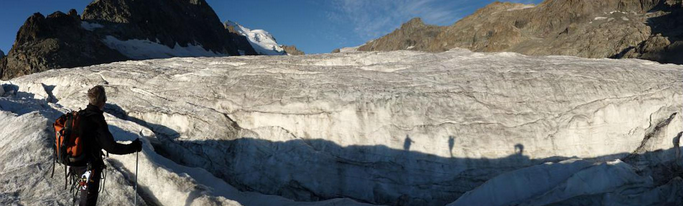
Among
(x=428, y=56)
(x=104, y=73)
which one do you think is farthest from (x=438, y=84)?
(x=104, y=73)

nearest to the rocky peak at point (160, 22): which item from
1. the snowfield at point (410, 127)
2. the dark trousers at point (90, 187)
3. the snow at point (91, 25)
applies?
the snow at point (91, 25)

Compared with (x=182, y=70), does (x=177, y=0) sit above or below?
above

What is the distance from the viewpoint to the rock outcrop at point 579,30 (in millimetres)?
86537

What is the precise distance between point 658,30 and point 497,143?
11400 centimetres

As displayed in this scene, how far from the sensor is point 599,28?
10562 centimetres

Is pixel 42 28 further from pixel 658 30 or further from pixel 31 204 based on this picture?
pixel 658 30

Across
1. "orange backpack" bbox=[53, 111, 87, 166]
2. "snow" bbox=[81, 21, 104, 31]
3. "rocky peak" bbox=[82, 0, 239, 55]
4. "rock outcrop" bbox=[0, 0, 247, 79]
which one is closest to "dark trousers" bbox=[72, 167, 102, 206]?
"orange backpack" bbox=[53, 111, 87, 166]

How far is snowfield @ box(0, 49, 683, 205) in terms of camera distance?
9797mm

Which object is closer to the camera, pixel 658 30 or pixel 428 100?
pixel 428 100

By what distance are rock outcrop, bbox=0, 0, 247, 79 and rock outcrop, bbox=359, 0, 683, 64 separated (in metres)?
91.4

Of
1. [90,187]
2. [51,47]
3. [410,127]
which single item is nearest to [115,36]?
[51,47]

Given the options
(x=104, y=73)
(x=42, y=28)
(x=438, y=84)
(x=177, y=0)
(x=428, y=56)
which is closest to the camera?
(x=438, y=84)

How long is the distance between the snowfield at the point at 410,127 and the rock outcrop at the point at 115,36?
61.7 metres

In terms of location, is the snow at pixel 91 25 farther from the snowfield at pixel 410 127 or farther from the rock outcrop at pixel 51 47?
the snowfield at pixel 410 127
